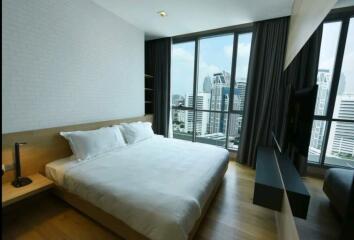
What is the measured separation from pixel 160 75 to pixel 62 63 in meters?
2.29

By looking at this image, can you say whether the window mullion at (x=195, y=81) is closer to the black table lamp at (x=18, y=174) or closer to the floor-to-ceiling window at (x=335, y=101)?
the floor-to-ceiling window at (x=335, y=101)

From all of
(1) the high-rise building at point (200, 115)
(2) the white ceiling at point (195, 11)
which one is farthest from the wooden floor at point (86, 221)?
(2) the white ceiling at point (195, 11)

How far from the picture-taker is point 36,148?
87.1 inches

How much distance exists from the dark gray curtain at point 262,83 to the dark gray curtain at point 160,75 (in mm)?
1829

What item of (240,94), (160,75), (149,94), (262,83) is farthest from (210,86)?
(149,94)

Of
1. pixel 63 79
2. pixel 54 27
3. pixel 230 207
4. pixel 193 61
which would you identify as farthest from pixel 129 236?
pixel 193 61

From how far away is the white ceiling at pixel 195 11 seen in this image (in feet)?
8.71

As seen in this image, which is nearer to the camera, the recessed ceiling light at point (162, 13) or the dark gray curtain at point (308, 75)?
the dark gray curtain at point (308, 75)

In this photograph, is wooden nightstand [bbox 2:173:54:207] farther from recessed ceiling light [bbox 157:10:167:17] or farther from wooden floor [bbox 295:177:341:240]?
recessed ceiling light [bbox 157:10:167:17]

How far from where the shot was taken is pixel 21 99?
2098 mm

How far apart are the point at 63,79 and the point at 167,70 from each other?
231cm

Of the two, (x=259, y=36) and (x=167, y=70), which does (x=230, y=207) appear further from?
(x=167, y=70)

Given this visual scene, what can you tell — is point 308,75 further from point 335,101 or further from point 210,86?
point 210,86

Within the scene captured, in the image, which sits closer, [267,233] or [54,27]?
[267,233]
